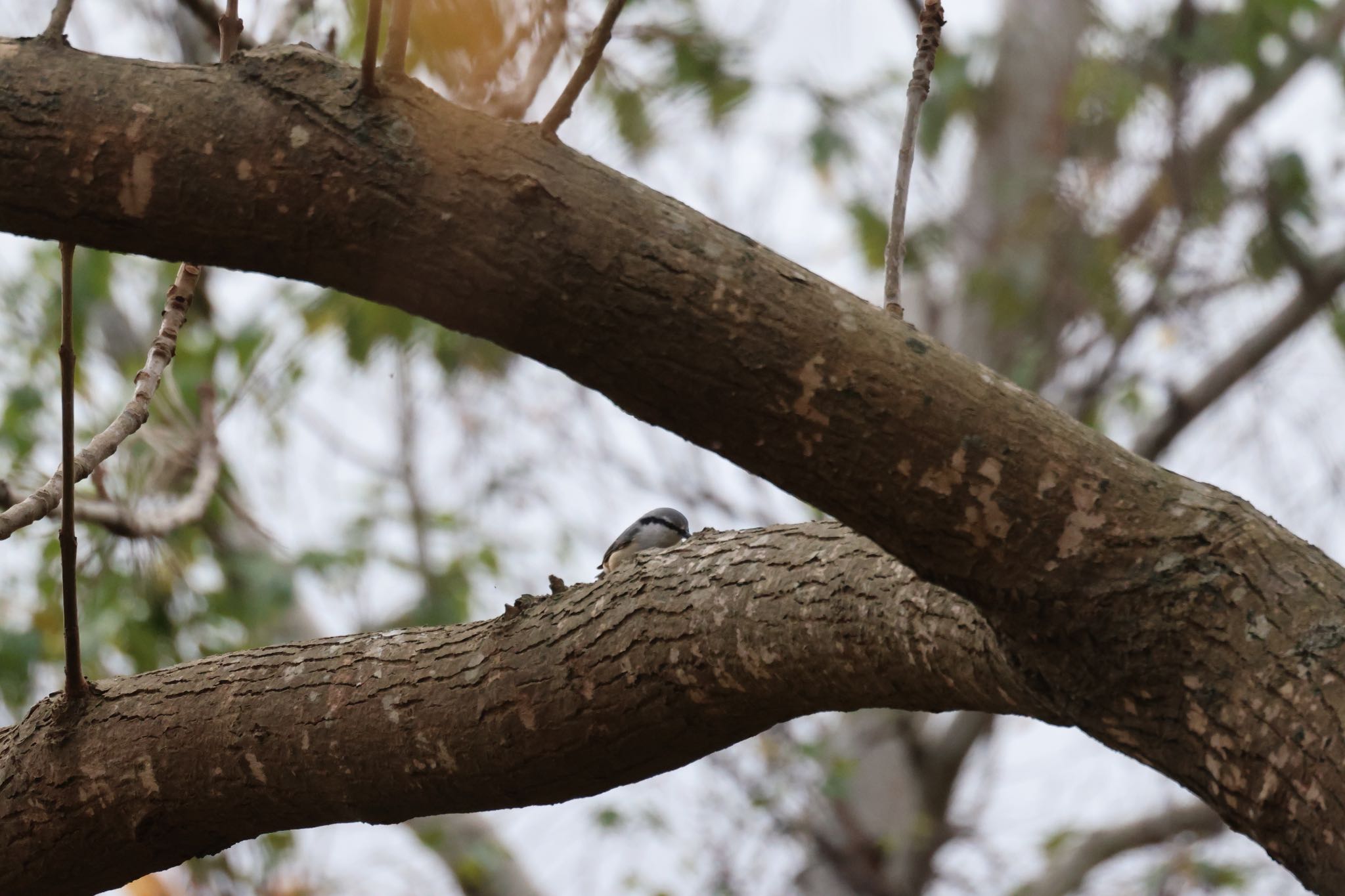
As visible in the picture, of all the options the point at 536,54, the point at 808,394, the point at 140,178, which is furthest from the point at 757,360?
the point at 536,54

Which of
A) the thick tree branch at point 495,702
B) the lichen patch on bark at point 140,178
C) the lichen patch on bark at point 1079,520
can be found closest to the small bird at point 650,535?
the thick tree branch at point 495,702

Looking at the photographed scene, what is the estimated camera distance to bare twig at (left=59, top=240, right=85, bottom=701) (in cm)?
165

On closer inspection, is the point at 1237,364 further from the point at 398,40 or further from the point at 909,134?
the point at 398,40

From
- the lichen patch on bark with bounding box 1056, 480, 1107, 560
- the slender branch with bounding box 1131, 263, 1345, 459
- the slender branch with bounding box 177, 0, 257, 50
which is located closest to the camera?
the lichen patch on bark with bounding box 1056, 480, 1107, 560

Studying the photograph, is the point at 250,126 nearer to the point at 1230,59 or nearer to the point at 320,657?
the point at 320,657

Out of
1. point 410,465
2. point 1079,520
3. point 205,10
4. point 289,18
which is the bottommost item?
point 1079,520

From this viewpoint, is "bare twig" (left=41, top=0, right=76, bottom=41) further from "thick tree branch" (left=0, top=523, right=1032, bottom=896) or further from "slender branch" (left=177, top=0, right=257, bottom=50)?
"slender branch" (left=177, top=0, right=257, bottom=50)

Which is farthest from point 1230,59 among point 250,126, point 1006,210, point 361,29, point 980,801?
point 250,126

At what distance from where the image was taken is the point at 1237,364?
18.7ft

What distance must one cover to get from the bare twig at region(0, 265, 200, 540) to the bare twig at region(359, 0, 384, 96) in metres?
0.48

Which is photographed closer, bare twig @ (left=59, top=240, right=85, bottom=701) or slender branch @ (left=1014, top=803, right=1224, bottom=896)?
bare twig @ (left=59, top=240, right=85, bottom=701)

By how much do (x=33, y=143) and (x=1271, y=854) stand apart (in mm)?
1363

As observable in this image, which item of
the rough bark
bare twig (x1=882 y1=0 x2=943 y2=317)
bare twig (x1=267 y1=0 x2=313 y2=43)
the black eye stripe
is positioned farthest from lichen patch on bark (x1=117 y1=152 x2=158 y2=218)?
bare twig (x1=267 y1=0 x2=313 y2=43)

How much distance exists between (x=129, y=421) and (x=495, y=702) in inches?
27.8
